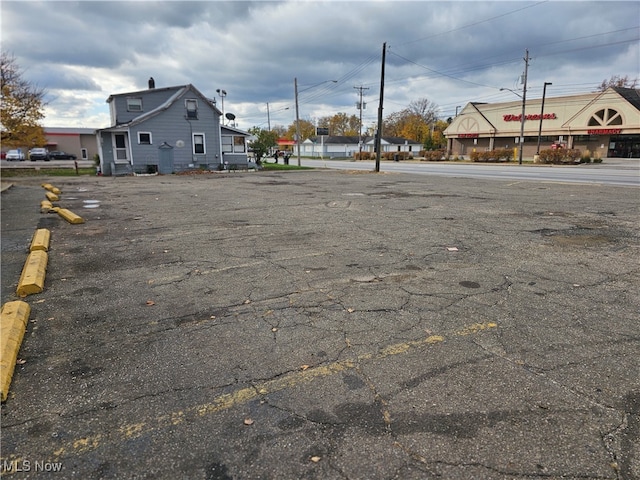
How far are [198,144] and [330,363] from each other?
32797mm

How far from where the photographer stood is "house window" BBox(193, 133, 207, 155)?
32.9m

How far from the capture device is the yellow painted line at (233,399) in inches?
93.5

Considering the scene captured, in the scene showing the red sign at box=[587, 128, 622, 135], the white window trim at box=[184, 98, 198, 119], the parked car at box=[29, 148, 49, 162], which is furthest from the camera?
the parked car at box=[29, 148, 49, 162]

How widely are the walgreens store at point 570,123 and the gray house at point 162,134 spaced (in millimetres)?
36067

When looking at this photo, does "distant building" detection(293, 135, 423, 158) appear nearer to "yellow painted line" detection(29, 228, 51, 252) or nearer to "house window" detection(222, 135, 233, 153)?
"house window" detection(222, 135, 233, 153)

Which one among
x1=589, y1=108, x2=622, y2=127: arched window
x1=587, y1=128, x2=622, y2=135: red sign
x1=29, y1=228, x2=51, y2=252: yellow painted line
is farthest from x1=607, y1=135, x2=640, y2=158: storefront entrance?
x1=29, y1=228, x2=51, y2=252: yellow painted line

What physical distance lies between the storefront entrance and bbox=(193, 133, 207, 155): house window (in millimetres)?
51871

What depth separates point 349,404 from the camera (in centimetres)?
272

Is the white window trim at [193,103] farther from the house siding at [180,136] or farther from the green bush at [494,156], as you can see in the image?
the green bush at [494,156]

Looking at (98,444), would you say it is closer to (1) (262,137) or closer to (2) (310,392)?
(2) (310,392)

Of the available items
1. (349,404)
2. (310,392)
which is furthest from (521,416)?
(310,392)

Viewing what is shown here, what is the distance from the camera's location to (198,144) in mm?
33156

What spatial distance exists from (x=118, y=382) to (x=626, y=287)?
18.3ft

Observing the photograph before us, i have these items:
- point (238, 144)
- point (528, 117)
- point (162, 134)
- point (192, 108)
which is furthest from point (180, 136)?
point (528, 117)
